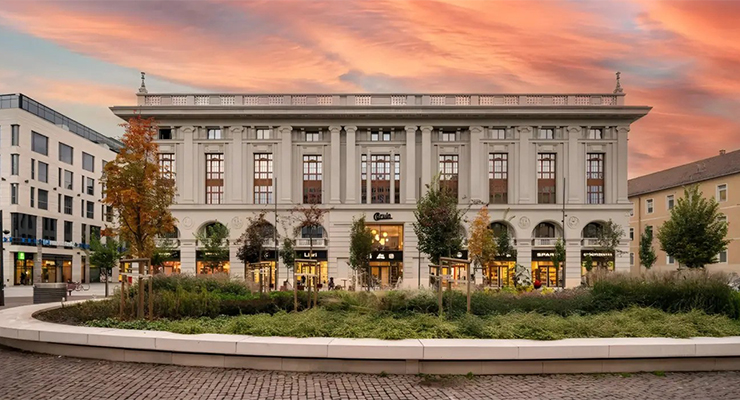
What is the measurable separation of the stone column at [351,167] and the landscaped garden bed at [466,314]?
36615mm

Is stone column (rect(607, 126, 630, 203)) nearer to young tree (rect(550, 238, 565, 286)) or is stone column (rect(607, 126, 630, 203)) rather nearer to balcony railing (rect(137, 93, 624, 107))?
balcony railing (rect(137, 93, 624, 107))

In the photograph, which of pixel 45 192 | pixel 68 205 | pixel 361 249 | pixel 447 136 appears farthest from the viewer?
pixel 68 205

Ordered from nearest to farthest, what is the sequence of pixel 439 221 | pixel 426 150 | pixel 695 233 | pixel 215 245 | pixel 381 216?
pixel 439 221 → pixel 695 233 → pixel 215 245 → pixel 381 216 → pixel 426 150

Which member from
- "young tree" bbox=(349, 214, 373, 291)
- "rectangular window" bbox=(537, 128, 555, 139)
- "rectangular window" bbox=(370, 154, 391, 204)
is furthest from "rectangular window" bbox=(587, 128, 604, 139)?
"young tree" bbox=(349, 214, 373, 291)

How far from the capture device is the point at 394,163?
53.3m

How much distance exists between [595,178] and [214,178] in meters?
40.7

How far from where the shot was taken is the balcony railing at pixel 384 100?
5288cm

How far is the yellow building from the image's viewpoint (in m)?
51.1

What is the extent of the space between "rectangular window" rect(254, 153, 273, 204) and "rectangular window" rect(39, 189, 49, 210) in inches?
1030

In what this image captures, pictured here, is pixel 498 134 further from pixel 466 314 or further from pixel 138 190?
pixel 466 314

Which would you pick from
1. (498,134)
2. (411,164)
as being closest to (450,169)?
(411,164)

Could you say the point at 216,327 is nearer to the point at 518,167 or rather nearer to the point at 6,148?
the point at 518,167

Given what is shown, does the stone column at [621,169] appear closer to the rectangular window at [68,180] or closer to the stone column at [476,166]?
the stone column at [476,166]

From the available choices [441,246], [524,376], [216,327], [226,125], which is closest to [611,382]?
[524,376]
